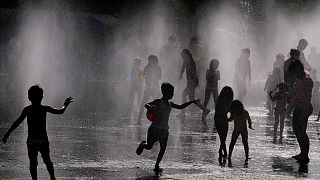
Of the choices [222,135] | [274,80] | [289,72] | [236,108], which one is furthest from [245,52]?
[236,108]

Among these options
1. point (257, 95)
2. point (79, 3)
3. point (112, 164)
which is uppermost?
point (79, 3)

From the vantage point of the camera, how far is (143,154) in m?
15.8

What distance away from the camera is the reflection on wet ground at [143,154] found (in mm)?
13273

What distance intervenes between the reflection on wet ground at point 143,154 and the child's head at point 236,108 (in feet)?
2.35

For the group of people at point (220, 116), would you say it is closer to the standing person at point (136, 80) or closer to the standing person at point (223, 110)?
the standing person at point (223, 110)

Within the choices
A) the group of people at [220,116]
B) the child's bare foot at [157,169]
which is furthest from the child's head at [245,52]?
the child's bare foot at [157,169]

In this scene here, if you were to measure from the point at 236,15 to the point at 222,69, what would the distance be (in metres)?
32.6

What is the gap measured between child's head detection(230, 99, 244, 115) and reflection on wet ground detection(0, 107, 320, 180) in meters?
0.72

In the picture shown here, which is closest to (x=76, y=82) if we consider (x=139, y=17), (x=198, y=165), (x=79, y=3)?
(x=79, y=3)

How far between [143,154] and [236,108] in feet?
5.35

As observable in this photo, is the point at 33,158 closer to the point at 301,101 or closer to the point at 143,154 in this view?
the point at 143,154

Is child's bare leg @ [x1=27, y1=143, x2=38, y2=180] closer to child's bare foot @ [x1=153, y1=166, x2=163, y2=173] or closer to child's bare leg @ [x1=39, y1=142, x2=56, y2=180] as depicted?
child's bare leg @ [x1=39, y1=142, x2=56, y2=180]

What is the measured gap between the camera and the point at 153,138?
1379 cm

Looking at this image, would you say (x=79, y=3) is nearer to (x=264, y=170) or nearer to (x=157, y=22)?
(x=157, y=22)
